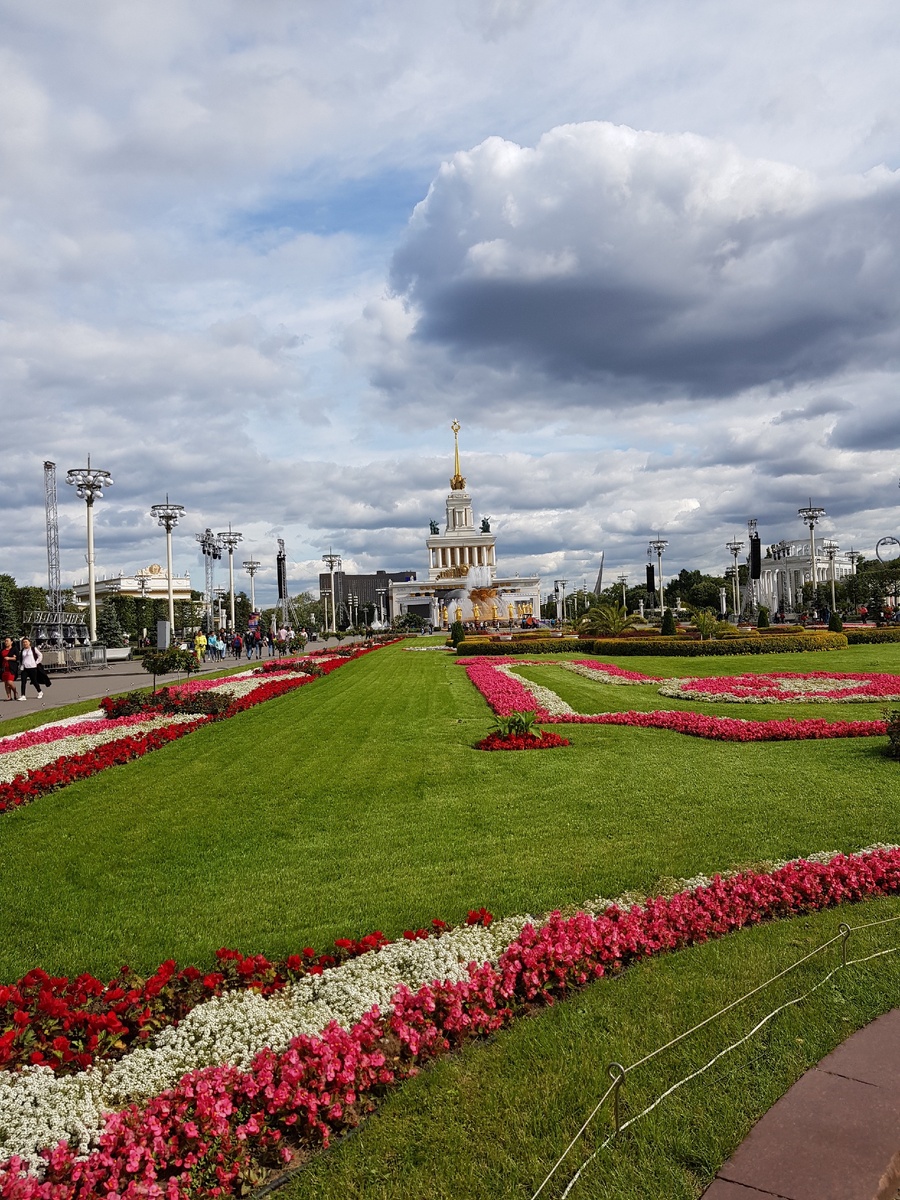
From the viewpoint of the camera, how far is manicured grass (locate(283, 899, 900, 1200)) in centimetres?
304

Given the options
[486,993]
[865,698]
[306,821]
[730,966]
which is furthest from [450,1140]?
[865,698]

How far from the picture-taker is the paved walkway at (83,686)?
19.1 meters

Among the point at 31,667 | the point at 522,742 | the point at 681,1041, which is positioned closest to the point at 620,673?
the point at 522,742

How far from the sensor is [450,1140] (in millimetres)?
3264

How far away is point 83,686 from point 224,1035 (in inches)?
904

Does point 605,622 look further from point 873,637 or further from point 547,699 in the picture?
point 547,699

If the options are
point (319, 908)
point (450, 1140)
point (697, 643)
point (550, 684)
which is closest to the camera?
point (450, 1140)

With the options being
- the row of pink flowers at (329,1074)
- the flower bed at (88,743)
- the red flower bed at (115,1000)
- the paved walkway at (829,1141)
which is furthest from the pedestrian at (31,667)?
the paved walkway at (829,1141)

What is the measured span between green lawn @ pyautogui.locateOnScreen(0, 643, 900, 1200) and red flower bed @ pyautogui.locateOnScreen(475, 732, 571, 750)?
371 mm

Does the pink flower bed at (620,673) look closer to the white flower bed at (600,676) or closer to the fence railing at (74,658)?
the white flower bed at (600,676)

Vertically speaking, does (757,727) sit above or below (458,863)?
above

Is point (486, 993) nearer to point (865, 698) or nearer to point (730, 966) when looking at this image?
point (730, 966)

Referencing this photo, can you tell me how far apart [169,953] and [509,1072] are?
2508 millimetres

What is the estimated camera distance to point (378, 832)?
7527 mm
